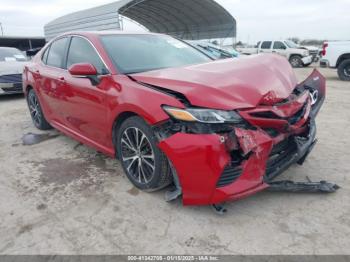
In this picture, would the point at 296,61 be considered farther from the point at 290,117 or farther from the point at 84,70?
the point at 84,70

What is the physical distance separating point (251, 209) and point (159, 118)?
Answer: 114 cm

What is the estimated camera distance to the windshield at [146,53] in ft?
11.1

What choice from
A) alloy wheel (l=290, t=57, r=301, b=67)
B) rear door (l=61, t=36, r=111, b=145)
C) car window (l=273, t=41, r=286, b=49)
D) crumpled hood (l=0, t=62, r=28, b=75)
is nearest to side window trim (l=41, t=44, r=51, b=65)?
rear door (l=61, t=36, r=111, b=145)

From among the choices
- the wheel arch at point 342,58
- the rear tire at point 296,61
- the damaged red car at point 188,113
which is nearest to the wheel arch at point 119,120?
the damaged red car at point 188,113

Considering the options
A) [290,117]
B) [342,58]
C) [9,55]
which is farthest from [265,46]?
[290,117]

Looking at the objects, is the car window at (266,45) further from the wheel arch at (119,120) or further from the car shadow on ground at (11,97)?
the wheel arch at (119,120)

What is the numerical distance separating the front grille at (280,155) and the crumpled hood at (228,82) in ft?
1.37

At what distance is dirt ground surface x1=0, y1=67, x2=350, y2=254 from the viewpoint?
237 cm

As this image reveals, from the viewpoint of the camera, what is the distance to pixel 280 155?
9.28 ft

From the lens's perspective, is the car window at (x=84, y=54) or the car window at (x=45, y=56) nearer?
the car window at (x=84, y=54)

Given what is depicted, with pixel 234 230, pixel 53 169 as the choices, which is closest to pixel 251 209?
pixel 234 230

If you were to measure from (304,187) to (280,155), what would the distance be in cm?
41

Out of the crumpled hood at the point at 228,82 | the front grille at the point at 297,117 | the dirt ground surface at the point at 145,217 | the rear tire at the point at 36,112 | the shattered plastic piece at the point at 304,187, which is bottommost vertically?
the dirt ground surface at the point at 145,217

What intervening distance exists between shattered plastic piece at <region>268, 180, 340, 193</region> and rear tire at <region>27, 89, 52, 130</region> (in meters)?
3.99
